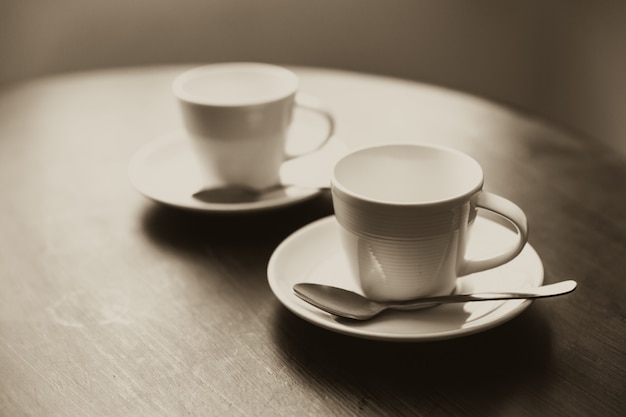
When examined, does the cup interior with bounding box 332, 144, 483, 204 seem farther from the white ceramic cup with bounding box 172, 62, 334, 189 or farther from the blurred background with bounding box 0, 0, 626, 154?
the blurred background with bounding box 0, 0, 626, 154

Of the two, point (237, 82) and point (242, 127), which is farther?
point (237, 82)

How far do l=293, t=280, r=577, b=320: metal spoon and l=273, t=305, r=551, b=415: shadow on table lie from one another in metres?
0.02

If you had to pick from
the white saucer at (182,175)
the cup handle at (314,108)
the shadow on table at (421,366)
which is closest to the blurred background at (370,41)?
the white saucer at (182,175)

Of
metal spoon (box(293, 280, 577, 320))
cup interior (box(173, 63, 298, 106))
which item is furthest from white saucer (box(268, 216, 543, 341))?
cup interior (box(173, 63, 298, 106))

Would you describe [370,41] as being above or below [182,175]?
below

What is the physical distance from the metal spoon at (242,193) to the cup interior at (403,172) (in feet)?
0.49

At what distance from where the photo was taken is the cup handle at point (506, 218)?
2.00 feet

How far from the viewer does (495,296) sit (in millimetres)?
605

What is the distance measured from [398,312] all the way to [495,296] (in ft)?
0.26

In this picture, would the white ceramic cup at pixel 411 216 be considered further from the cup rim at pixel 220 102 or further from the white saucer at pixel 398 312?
the cup rim at pixel 220 102

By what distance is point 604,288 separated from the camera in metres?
0.67

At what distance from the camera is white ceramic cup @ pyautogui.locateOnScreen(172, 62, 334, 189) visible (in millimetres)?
812

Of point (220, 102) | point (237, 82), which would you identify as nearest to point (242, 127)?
point (220, 102)

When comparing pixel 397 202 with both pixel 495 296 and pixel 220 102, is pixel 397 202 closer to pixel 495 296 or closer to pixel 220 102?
pixel 495 296
